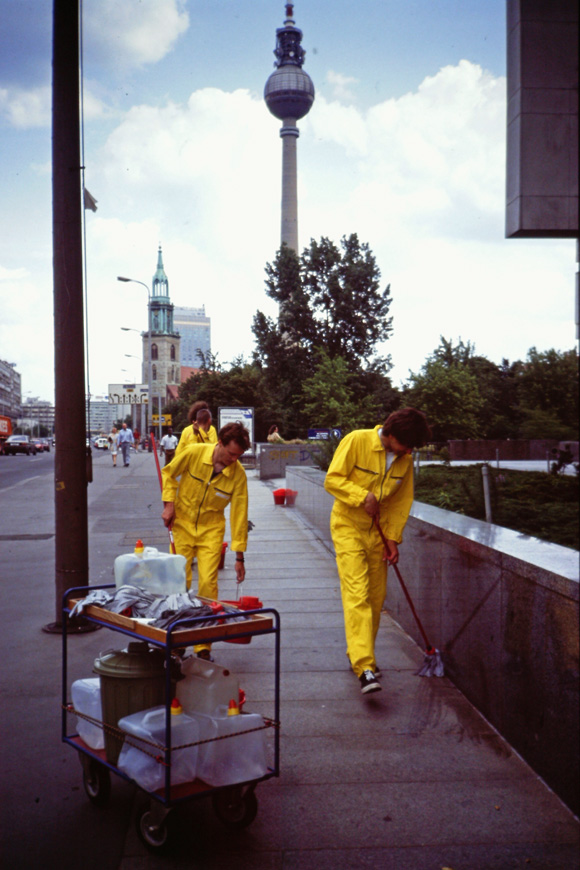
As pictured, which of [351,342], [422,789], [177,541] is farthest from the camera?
[351,342]

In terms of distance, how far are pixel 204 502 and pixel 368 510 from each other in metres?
1.26

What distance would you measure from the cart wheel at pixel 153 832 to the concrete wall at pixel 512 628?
1.71 m

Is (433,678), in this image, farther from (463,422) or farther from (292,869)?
(463,422)

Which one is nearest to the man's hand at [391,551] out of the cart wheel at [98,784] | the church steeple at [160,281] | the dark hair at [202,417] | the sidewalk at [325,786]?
the sidewalk at [325,786]

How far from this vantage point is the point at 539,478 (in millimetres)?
4473

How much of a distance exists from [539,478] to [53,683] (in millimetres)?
3371

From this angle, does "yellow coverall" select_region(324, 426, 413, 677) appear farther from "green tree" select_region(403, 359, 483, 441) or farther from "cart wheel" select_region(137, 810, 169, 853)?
"cart wheel" select_region(137, 810, 169, 853)

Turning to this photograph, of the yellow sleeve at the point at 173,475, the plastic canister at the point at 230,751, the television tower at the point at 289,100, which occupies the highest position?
the television tower at the point at 289,100

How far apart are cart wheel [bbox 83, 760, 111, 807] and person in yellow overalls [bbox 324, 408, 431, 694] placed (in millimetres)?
1930

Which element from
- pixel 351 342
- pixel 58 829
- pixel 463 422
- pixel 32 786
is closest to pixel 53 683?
pixel 32 786

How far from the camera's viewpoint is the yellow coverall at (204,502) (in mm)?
6000

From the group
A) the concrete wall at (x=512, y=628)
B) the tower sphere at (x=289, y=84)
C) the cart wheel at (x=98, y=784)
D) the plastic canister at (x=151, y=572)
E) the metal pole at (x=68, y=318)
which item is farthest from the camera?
the tower sphere at (x=289, y=84)

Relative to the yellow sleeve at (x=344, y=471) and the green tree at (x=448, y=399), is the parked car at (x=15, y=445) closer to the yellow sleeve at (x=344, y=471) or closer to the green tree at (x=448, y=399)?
the green tree at (x=448, y=399)

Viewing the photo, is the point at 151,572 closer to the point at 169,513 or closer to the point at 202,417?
the point at 169,513
